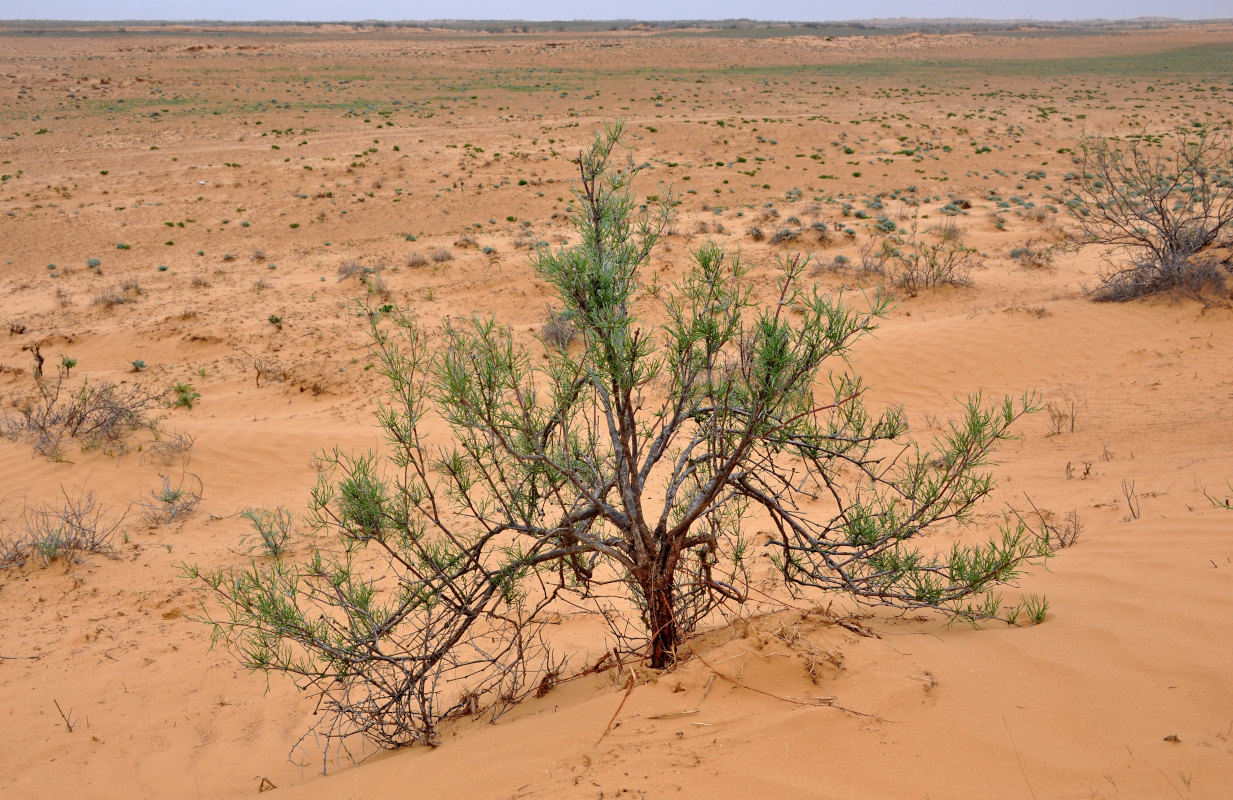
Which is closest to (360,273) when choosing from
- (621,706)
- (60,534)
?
(60,534)

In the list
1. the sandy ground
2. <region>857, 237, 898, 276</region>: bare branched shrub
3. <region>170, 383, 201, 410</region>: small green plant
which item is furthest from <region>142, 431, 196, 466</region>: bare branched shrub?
<region>857, 237, 898, 276</region>: bare branched shrub

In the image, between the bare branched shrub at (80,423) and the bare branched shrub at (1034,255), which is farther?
the bare branched shrub at (1034,255)

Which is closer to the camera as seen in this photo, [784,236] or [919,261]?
[919,261]

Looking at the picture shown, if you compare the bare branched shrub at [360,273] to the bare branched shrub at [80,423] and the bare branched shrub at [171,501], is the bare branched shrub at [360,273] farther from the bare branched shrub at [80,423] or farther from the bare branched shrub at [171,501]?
the bare branched shrub at [171,501]

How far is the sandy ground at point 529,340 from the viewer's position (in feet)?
9.45

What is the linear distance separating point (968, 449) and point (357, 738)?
3509mm

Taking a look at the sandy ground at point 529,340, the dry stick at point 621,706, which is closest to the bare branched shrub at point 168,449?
the sandy ground at point 529,340

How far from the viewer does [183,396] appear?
31.9ft

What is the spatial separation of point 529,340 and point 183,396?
4258 millimetres

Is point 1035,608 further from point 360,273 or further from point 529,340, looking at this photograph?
point 360,273

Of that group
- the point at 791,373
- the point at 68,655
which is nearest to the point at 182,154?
the point at 68,655

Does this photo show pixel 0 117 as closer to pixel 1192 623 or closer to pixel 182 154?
pixel 182 154

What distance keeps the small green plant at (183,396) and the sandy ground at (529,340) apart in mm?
113

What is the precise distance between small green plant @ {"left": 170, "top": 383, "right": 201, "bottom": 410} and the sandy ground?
0.37 ft
